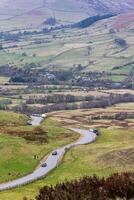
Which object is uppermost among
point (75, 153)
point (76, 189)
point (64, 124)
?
point (76, 189)

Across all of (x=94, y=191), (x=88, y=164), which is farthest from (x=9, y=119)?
(x=94, y=191)

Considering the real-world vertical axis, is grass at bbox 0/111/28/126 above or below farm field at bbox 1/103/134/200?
below

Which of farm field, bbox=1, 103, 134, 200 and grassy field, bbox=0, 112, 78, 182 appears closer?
farm field, bbox=1, 103, 134, 200

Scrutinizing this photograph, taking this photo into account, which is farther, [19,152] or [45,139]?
[45,139]

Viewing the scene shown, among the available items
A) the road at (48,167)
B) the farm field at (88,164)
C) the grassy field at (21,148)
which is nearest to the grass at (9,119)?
the grassy field at (21,148)

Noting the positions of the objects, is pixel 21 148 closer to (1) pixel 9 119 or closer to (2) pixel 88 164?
(2) pixel 88 164

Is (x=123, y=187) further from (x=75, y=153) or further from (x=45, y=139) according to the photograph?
(x=45, y=139)

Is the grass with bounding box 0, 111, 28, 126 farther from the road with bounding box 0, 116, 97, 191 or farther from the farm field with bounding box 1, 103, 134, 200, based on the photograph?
the farm field with bounding box 1, 103, 134, 200

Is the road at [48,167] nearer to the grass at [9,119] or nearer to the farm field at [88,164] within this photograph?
the farm field at [88,164]

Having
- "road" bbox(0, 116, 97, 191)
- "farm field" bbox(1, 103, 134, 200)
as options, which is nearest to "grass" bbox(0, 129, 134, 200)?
"farm field" bbox(1, 103, 134, 200)

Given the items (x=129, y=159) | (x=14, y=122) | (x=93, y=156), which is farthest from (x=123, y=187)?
(x=14, y=122)

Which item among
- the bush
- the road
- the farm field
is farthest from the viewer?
the road
